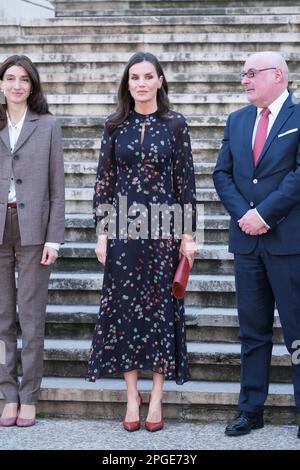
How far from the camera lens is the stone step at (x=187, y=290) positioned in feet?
16.5

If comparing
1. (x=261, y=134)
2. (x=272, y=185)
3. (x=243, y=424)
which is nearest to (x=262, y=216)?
(x=272, y=185)

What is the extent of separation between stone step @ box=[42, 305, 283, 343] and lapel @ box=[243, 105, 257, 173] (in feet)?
3.65

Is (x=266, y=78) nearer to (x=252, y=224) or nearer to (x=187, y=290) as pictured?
(x=252, y=224)

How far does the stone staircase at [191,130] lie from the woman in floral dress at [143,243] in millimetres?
274

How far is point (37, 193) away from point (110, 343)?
836 mm

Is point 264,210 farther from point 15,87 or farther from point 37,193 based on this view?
point 15,87

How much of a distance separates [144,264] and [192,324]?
0.80 m

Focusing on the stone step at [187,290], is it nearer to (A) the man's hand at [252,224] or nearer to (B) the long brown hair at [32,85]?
(A) the man's hand at [252,224]

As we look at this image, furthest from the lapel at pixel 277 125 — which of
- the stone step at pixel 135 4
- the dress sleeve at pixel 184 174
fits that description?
the stone step at pixel 135 4

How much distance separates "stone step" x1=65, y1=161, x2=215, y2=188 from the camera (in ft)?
19.9

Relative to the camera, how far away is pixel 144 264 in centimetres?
417

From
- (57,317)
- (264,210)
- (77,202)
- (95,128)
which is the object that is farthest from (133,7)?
(264,210)

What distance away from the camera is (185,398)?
436 centimetres

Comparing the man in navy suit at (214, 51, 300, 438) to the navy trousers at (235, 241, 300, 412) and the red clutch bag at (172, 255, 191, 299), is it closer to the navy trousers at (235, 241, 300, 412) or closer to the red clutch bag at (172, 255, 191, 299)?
the navy trousers at (235, 241, 300, 412)
